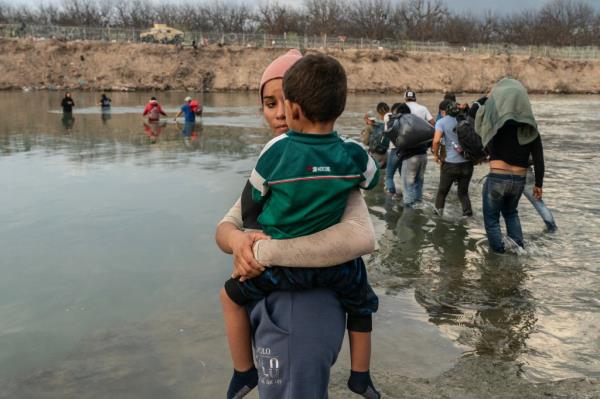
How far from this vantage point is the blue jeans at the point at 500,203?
595cm

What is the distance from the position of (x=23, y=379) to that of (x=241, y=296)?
93.3 inches

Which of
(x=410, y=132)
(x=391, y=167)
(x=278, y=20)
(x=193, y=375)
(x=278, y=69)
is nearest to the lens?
(x=278, y=69)

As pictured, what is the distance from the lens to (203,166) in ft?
A: 40.0

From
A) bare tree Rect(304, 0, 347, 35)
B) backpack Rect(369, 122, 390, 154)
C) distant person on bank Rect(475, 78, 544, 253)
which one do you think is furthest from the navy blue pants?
bare tree Rect(304, 0, 347, 35)

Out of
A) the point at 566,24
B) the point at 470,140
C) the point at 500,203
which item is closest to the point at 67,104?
the point at 470,140

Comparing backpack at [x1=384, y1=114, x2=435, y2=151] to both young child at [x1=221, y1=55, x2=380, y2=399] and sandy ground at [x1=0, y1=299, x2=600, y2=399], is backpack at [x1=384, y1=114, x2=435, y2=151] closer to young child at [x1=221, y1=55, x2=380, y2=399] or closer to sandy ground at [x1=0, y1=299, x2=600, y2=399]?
sandy ground at [x1=0, y1=299, x2=600, y2=399]

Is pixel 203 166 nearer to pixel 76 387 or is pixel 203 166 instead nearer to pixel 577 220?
pixel 577 220

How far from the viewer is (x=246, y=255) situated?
2082 millimetres

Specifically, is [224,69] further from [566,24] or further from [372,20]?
[566,24]

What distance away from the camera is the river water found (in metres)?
3.85

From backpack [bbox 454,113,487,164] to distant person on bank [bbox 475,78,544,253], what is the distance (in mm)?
1366

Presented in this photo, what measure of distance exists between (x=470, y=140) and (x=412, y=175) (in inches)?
53.0

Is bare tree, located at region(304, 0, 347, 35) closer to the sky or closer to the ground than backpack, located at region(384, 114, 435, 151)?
closer to the sky

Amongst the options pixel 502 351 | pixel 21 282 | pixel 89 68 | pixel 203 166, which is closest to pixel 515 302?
pixel 502 351
